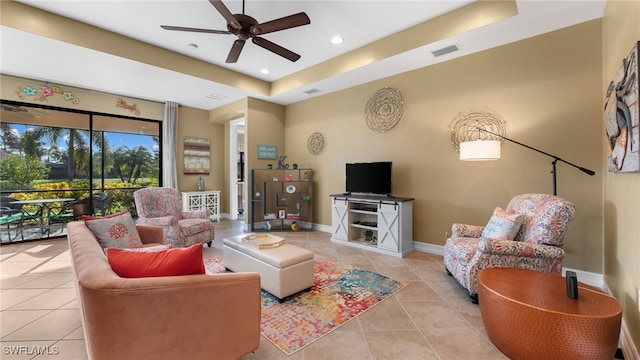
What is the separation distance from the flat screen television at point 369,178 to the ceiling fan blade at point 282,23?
2.41 meters

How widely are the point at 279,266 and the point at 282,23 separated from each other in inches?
90.7

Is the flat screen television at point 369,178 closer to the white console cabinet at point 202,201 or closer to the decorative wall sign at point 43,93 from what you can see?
the white console cabinet at point 202,201

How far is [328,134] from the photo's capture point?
5230 mm

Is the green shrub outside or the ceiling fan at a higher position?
the ceiling fan

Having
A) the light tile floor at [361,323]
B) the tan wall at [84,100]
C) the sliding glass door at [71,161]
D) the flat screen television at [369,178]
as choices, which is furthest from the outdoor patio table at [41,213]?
the flat screen television at [369,178]

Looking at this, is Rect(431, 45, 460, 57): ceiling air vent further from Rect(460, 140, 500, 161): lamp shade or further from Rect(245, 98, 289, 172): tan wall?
Rect(245, 98, 289, 172): tan wall

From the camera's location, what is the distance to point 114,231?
2.32 m

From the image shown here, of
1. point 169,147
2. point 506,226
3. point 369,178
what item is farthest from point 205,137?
point 506,226

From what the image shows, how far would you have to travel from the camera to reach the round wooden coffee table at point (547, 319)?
4.73 feet

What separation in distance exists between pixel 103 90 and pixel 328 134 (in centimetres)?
442

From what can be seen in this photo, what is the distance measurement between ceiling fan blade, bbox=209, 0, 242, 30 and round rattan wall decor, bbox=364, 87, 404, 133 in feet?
8.63

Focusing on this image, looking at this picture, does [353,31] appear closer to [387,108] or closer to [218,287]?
[387,108]

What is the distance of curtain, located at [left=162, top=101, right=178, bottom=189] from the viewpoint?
568 centimetres

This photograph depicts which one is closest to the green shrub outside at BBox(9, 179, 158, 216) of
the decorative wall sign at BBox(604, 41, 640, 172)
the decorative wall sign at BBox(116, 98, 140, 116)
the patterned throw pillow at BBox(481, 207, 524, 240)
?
the decorative wall sign at BBox(116, 98, 140, 116)
